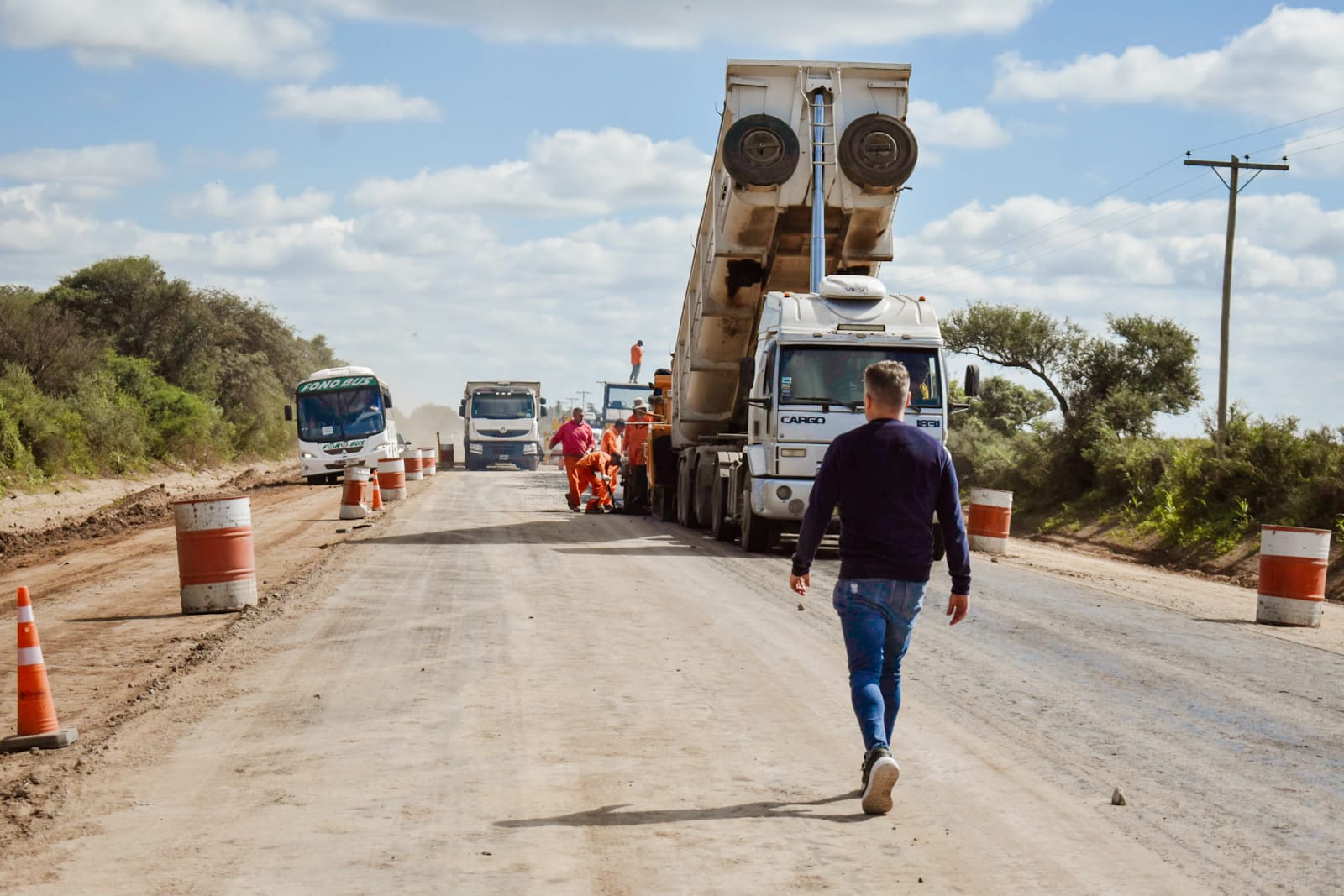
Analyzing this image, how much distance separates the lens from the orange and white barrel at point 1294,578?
1308 cm

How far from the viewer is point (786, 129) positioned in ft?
58.2

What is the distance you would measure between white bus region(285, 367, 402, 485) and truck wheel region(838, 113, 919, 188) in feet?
71.6

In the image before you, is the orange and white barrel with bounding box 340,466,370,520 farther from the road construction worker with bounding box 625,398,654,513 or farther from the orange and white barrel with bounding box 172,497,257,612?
the orange and white barrel with bounding box 172,497,257,612

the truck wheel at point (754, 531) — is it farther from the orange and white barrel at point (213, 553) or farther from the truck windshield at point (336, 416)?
the truck windshield at point (336, 416)

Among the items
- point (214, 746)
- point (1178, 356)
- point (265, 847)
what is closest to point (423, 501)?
point (214, 746)

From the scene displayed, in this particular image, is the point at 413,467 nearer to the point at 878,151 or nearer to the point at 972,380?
the point at 878,151

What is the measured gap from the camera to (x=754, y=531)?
17.8m

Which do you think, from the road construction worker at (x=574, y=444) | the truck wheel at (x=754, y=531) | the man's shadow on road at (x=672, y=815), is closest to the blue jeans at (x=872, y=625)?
the man's shadow on road at (x=672, y=815)

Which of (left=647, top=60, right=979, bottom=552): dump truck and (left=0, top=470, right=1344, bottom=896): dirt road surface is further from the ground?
(left=647, top=60, right=979, bottom=552): dump truck

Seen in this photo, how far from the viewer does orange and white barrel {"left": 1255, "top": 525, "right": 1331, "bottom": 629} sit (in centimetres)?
1308

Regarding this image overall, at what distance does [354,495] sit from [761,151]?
1075 cm

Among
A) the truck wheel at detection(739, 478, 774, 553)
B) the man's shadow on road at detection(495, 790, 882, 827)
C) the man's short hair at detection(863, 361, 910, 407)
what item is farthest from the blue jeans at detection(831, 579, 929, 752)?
the truck wheel at detection(739, 478, 774, 553)

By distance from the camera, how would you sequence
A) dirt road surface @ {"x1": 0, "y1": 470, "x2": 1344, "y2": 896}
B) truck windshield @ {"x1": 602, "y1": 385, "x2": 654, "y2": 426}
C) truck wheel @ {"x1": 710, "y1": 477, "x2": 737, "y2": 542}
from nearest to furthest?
dirt road surface @ {"x1": 0, "y1": 470, "x2": 1344, "y2": 896} → truck wheel @ {"x1": 710, "y1": 477, "x2": 737, "y2": 542} → truck windshield @ {"x1": 602, "y1": 385, "x2": 654, "y2": 426}

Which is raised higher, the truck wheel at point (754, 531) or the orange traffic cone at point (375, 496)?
the truck wheel at point (754, 531)
